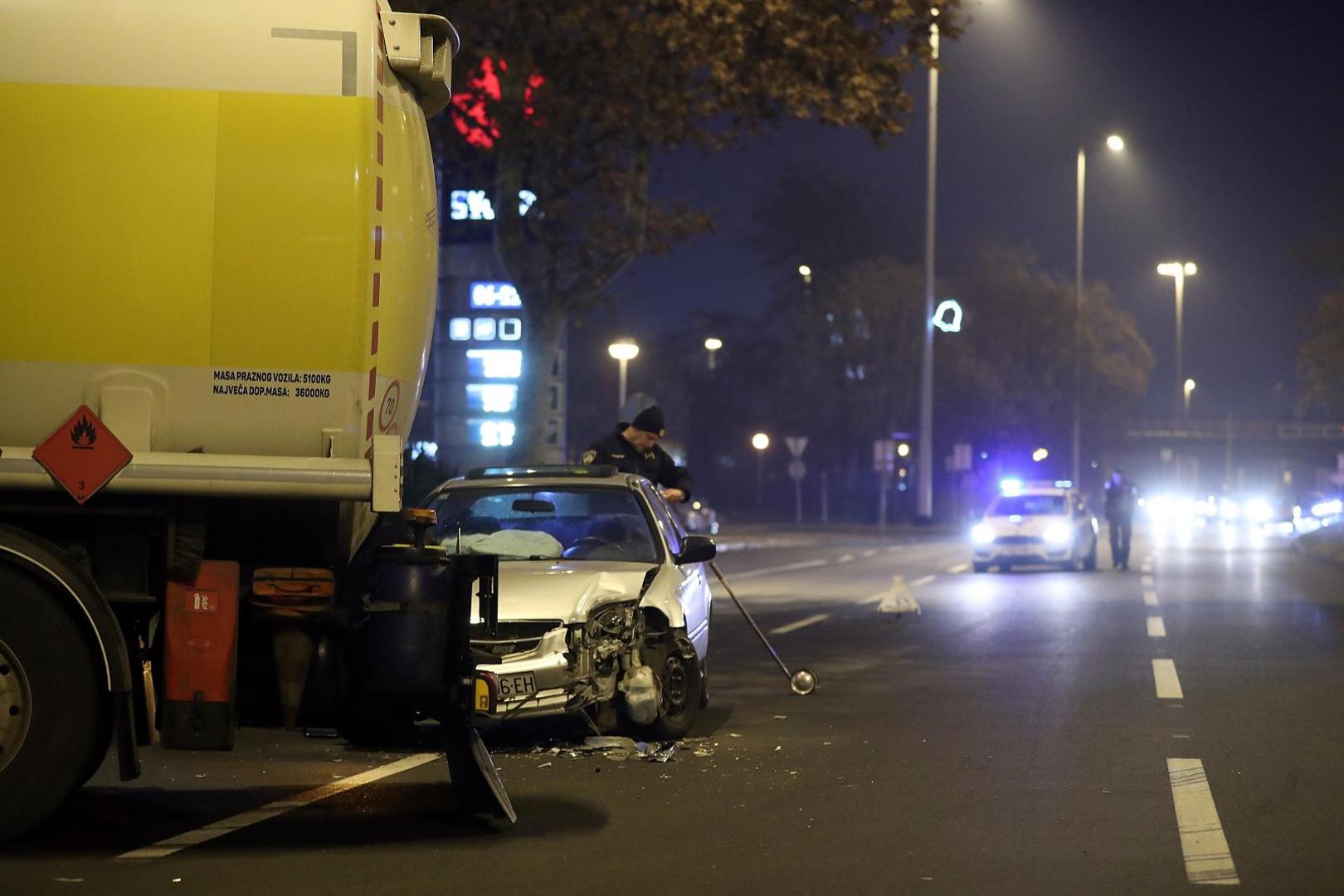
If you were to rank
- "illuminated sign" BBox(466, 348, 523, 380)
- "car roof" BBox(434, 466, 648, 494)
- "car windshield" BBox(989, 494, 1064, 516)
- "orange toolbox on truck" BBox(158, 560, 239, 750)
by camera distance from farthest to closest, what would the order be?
1. "car windshield" BBox(989, 494, 1064, 516)
2. "illuminated sign" BBox(466, 348, 523, 380)
3. "car roof" BBox(434, 466, 648, 494)
4. "orange toolbox on truck" BBox(158, 560, 239, 750)

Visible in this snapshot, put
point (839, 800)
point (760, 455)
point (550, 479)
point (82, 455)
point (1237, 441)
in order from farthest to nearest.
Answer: point (1237, 441) < point (760, 455) < point (550, 479) < point (839, 800) < point (82, 455)

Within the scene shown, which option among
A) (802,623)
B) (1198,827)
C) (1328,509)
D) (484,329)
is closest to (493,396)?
(484,329)

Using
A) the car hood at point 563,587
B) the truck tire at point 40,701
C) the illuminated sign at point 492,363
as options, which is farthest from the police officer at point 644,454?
the illuminated sign at point 492,363

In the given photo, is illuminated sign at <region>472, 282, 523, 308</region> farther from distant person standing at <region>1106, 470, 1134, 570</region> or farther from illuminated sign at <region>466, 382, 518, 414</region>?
distant person standing at <region>1106, 470, 1134, 570</region>

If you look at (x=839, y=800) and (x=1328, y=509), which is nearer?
(x=839, y=800)

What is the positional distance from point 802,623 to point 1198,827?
12093mm

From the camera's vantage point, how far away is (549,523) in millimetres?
11867

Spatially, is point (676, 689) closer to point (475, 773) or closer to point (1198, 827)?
point (475, 773)

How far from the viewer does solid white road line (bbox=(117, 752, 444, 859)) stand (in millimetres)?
7547

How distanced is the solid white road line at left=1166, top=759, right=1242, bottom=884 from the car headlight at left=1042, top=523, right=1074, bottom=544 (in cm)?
2196

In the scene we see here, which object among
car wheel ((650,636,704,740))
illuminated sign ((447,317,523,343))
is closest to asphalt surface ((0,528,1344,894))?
car wheel ((650,636,704,740))

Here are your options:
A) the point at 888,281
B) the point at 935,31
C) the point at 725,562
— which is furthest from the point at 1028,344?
the point at 935,31

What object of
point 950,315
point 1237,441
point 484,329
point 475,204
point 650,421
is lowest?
point 650,421

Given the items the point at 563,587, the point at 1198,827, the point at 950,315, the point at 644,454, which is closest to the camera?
the point at 1198,827
